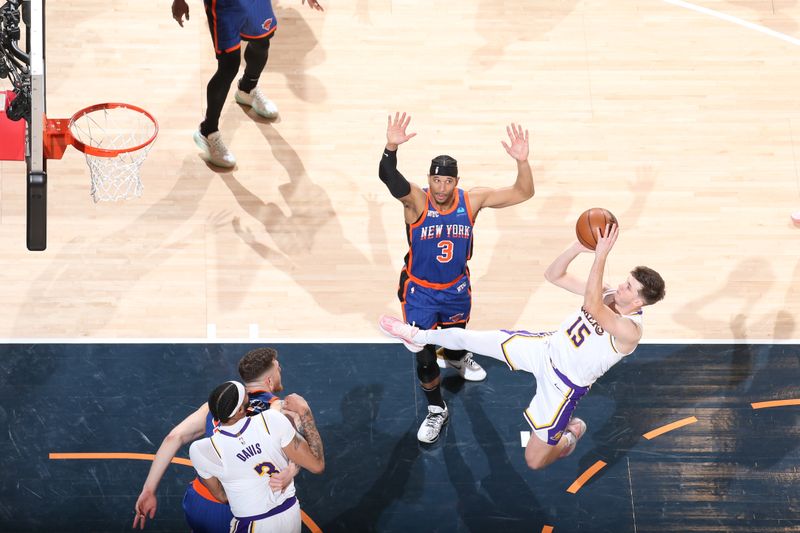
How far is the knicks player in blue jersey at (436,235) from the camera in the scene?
293 inches

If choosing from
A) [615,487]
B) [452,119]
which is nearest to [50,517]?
[615,487]

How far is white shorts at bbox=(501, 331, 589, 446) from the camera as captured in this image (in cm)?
741

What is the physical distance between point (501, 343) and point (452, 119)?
10.0ft

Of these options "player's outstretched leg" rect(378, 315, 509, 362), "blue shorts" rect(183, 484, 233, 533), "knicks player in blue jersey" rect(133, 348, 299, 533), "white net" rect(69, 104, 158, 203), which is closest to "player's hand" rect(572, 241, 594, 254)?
"player's outstretched leg" rect(378, 315, 509, 362)

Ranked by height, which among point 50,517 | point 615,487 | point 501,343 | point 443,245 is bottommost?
point 50,517

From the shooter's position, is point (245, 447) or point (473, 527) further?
point (473, 527)

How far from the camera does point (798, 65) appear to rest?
10375 millimetres

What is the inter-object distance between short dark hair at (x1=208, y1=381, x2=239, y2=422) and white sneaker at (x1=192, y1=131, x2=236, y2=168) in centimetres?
355

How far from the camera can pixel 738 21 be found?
35.2ft

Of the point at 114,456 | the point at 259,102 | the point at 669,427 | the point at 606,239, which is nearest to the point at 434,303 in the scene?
the point at 606,239

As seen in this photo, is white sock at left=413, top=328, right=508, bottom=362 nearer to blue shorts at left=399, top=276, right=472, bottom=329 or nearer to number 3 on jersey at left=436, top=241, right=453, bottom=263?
blue shorts at left=399, top=276, right=472, bottom=329

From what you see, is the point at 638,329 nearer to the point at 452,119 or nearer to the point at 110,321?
the point at 452,119

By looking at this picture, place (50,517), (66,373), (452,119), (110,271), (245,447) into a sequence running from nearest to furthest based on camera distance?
(245,447), (50,517), (66,373), (110,271), (452,119)

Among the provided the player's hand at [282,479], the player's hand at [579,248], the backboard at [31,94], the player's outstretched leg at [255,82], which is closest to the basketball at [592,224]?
the player's hand at [579,248]
